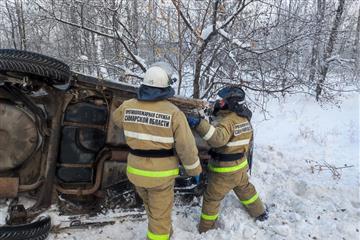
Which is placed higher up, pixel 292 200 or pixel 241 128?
pixel 241 128

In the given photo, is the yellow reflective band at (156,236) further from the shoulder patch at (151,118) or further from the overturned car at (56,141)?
the shoulder patch at (151,118)

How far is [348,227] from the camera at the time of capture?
4.02 meters

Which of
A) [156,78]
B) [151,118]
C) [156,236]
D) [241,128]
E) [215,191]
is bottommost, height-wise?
[156,236]

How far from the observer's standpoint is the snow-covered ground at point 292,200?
152 inches

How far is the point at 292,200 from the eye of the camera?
4641mm

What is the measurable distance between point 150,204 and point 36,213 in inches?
43.9

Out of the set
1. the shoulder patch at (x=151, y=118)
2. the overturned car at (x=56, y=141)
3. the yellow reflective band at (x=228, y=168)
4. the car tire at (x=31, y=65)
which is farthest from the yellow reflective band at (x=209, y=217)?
the car tire at (x=31, y=65)

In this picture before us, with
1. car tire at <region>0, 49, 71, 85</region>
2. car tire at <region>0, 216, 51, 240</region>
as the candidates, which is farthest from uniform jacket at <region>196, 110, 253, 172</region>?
car tire at <region>0, 216, 51, 240</region>

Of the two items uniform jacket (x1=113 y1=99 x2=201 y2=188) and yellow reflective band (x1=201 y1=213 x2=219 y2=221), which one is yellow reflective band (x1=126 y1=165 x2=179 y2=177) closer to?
uniform jacket (x1=113 y1=99 x2=201 y2=188)

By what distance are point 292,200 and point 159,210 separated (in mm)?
2034

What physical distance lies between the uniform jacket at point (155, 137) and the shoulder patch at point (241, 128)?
2.48 ft

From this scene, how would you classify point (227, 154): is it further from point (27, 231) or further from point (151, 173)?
point (27, 231)

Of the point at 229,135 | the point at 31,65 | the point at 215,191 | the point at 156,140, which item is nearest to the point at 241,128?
the point at 229,135

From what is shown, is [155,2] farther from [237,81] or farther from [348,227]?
[348,227]
